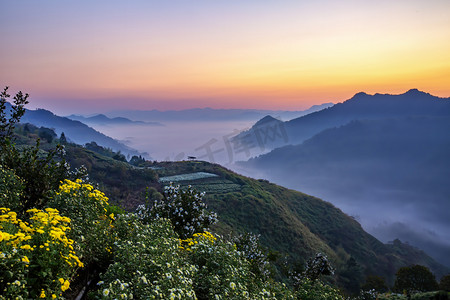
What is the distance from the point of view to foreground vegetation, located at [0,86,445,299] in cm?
460

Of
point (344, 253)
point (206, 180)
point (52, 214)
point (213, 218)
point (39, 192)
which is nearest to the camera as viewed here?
point (52, 214)

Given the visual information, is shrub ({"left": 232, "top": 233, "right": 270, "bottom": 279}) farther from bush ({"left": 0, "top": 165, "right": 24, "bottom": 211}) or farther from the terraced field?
the terraced field

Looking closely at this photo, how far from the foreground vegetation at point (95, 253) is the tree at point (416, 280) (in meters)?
31.4

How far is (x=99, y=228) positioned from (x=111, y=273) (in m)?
2.27

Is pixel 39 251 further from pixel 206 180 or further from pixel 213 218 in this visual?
pixel 206 180

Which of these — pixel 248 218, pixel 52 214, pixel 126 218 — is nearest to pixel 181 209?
pixel 126 218

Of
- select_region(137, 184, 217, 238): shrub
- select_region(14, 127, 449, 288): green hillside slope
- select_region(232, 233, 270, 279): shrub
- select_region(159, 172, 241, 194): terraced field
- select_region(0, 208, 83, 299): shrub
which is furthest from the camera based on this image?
select_region(159, 172, 241, 194): terraced field

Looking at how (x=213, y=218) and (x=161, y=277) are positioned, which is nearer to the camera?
(x=161, y=277)

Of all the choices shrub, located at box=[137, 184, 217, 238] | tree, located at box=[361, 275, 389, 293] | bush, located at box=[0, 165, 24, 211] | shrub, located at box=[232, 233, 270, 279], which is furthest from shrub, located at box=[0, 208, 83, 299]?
tree, located at box=[361, 275, 389, 293]

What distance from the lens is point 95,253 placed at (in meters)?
6.76

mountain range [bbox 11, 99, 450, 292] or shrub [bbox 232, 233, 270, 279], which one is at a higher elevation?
shrub [bbox 232, 233, 270, 279]

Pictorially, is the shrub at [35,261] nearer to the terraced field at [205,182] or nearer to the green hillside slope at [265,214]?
the green hillside slope at [265,214]

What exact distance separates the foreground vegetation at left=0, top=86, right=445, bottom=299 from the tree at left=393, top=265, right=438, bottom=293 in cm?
3144

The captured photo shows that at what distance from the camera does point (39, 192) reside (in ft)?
31.6
